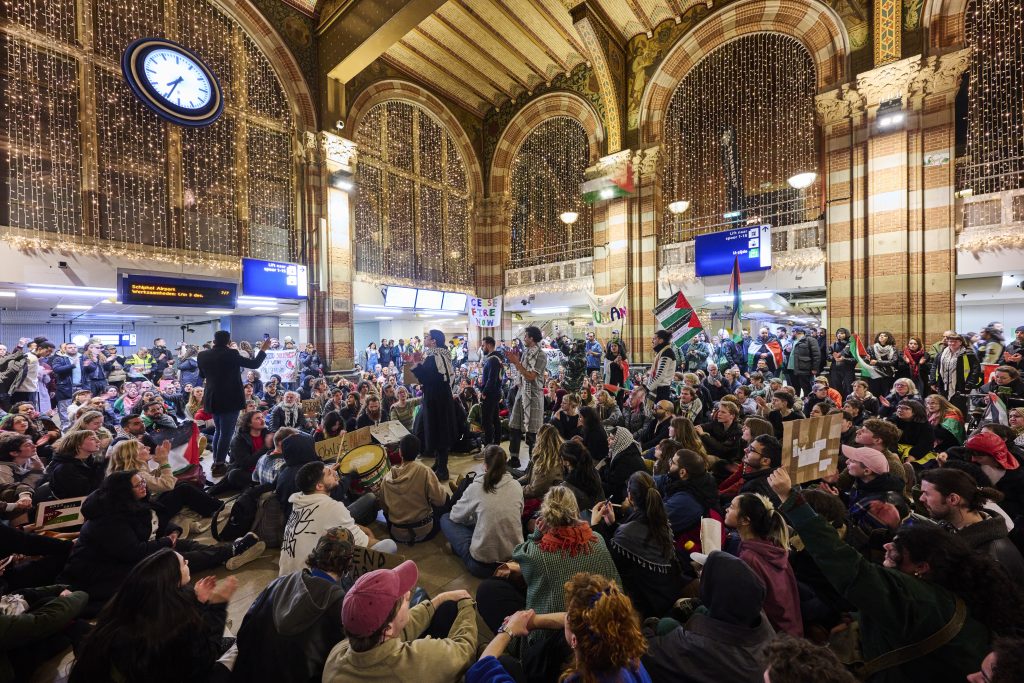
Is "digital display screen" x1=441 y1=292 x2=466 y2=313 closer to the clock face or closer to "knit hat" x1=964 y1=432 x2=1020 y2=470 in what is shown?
the clock face

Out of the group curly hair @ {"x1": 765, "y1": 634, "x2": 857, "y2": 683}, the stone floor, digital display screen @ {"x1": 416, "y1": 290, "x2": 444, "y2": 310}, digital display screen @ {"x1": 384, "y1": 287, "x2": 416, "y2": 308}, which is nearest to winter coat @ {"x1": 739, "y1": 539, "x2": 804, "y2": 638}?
curly hair @ {"x1": 765, "y1": 634, "x2": 857, "y2": 683}

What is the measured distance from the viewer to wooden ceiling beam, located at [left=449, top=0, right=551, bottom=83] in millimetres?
11523

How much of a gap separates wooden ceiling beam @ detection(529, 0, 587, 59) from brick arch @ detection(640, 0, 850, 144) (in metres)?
2.60

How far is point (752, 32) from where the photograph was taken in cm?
1091

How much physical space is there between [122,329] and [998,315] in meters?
26.6

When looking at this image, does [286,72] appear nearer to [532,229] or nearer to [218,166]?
[218,166]

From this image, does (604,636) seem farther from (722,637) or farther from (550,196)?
(550,196)

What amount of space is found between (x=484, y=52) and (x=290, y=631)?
15.6 meters

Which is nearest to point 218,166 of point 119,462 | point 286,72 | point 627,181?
point 286,72

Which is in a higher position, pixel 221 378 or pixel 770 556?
pixel 221 378

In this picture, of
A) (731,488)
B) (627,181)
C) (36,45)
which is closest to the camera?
(731,488)

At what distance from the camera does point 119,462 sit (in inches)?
132

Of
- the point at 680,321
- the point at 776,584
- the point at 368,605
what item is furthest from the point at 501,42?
the point at 368,605

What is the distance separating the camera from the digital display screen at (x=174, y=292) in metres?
8.92
